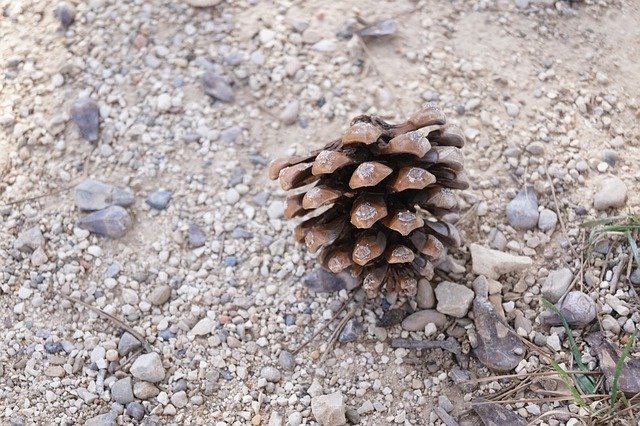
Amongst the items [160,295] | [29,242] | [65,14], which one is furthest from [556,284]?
[65,14]

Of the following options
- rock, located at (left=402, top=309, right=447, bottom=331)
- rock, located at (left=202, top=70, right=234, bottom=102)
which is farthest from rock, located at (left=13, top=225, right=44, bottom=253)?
rock, located at (left=402, top=309, right=447, bottom=331)

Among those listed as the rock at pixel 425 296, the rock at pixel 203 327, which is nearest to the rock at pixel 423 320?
the rock at pixel 425 296

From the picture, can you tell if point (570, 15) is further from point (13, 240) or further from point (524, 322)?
point (13, 240)

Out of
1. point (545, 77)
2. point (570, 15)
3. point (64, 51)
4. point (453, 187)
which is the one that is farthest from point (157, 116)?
point (570, 15)

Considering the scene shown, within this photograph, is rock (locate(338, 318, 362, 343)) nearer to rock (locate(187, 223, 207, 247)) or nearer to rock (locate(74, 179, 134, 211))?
rock (locate(187, 223, 207, 247))

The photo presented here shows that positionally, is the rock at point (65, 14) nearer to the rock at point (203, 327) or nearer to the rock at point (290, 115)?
the rock at point (290, 115)

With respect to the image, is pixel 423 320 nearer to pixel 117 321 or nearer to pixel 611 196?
pixel 611 196
